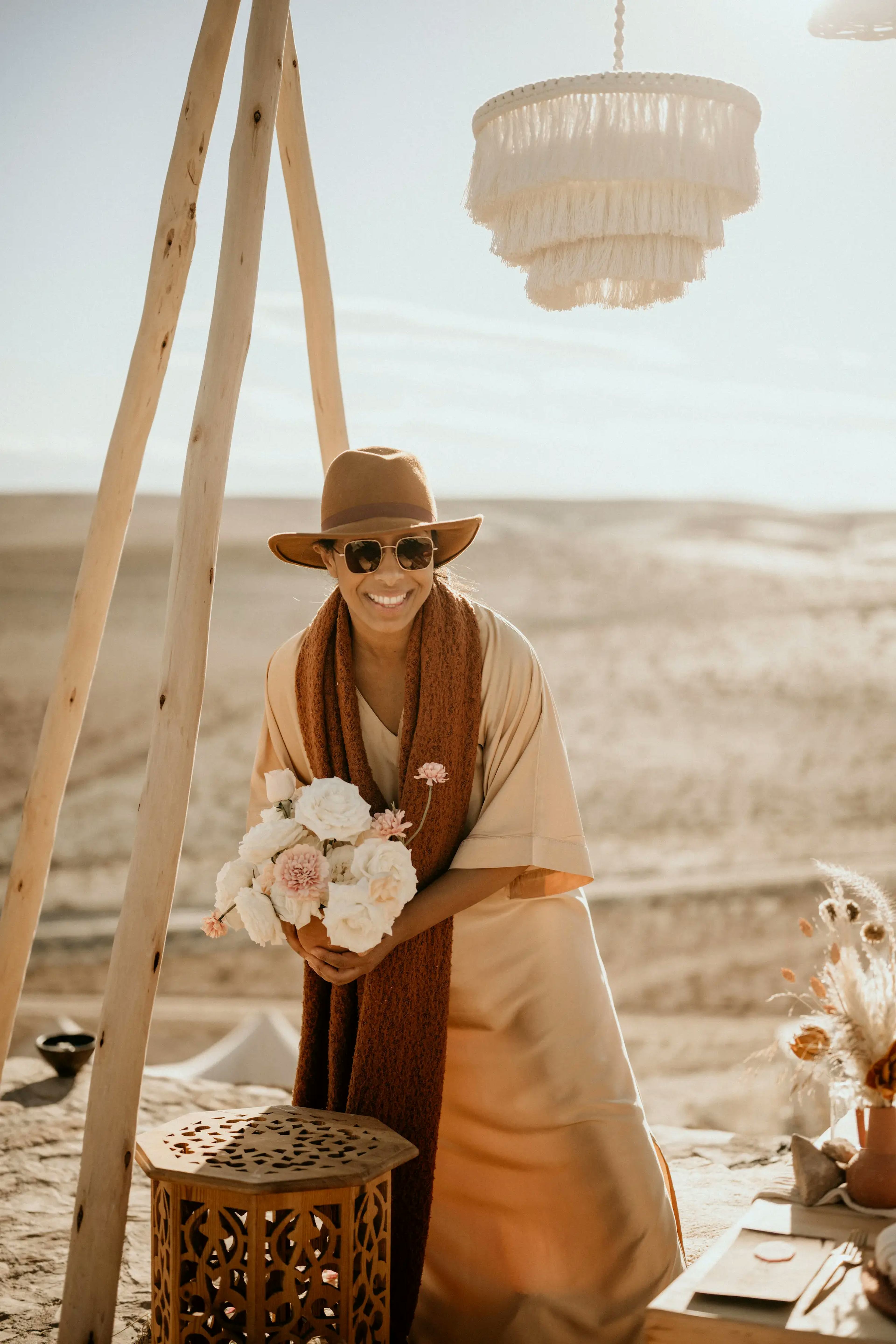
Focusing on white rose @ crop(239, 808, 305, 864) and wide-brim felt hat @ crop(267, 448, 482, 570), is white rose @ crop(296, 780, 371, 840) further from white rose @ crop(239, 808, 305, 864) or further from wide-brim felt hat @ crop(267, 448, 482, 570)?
wide-brim felt hat @ crop(267, 448, 482, 570)

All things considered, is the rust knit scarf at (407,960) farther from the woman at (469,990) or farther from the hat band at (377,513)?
the hat band at (377,513)

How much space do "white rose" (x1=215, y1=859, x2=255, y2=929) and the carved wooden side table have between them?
0.43 meters

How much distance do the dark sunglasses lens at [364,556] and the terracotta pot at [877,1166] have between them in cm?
142

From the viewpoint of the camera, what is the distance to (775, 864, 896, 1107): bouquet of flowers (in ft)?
7.54

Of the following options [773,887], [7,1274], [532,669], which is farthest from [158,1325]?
[773,887]

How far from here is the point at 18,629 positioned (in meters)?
16.0

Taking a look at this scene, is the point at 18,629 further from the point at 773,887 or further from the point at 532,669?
the point at 532,669

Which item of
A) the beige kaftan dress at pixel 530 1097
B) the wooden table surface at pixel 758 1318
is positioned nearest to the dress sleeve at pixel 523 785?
the beige kaftan dress at pixel 530 1097

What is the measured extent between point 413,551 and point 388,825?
0.60m

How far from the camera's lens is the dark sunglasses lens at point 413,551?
2.59 meters

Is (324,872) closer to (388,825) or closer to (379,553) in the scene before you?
(388,825)

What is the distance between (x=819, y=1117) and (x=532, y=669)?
338cm

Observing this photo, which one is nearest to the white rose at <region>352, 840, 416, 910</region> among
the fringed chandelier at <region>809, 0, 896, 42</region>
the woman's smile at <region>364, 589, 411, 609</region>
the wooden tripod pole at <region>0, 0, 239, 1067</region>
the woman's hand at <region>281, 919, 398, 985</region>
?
the woman's hand at <region>281, 919, 398, 985</region>

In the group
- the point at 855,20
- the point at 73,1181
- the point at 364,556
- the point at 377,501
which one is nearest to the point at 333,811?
the point at 364,556
